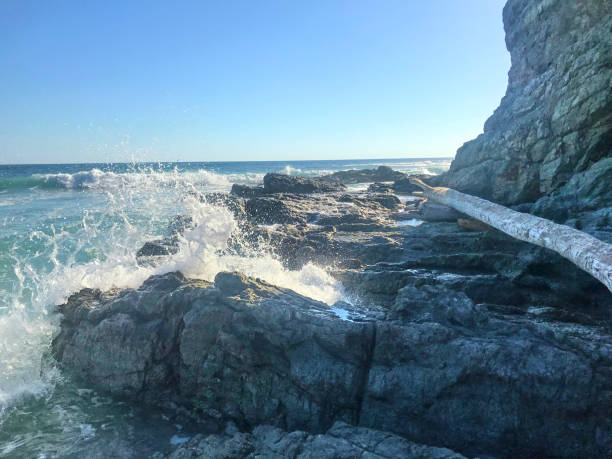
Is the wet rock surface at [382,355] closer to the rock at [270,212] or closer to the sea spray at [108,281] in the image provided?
the sea spray at [108,281]

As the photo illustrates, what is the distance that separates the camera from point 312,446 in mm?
3182

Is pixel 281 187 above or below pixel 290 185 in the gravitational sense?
below

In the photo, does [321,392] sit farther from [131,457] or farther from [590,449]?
[590,449]

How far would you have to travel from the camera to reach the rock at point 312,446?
307 centimetres

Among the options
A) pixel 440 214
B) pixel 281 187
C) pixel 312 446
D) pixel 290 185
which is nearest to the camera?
pixel 312 446

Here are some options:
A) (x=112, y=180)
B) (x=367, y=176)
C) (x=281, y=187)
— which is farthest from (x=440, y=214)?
(x=112, y=180)

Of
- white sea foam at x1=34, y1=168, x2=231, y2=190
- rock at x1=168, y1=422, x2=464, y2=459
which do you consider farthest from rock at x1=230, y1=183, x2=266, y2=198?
rock at x1=168, y1=422, x2=464, y2=459

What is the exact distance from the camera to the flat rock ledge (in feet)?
11.4

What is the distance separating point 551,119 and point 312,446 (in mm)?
11981

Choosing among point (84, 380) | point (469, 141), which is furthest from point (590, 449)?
point (469, 141)

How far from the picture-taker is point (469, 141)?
57.0 feet

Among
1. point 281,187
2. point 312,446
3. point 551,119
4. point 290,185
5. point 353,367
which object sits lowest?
point 312,446

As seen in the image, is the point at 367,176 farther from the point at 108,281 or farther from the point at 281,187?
the point at 108,281

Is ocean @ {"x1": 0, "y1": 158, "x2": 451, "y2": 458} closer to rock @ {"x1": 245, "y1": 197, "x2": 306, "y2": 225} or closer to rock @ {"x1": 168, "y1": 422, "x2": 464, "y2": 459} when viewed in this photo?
rock @ {"x1": 168, "y1": 422, "x2": 464, "y2": 459}
